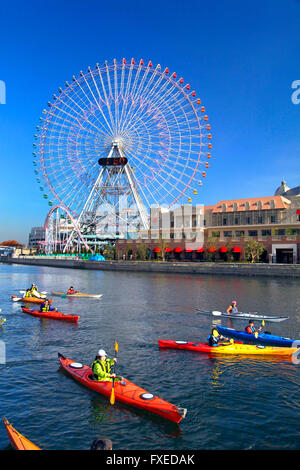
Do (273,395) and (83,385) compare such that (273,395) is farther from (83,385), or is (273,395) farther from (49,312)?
(49,312)

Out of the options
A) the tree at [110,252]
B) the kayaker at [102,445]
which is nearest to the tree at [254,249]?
the tree at [110,252]

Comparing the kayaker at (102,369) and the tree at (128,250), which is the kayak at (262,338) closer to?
the kayaker at (102,369)

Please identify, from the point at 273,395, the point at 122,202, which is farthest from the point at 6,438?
the point at 122,202

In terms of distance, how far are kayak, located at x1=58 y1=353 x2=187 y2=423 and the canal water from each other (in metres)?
0.30

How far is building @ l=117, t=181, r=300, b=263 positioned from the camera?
81188 millimetres

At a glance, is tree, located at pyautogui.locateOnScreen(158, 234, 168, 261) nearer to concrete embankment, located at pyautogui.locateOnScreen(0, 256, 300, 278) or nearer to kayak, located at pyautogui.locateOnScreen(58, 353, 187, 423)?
concrete embankment, located at pyautogui.locateOnScreen(0, 256, 300, 278)

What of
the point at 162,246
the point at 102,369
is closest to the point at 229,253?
the point at 162,246

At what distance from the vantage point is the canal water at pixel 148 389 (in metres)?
12.6

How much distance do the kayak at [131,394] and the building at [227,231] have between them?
68.3 m

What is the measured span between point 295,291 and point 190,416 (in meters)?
38.0

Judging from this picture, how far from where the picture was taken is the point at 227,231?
9431cm

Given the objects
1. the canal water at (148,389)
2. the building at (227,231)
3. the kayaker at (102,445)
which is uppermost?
the building at (227,231)

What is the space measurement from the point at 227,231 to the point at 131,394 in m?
82.6
